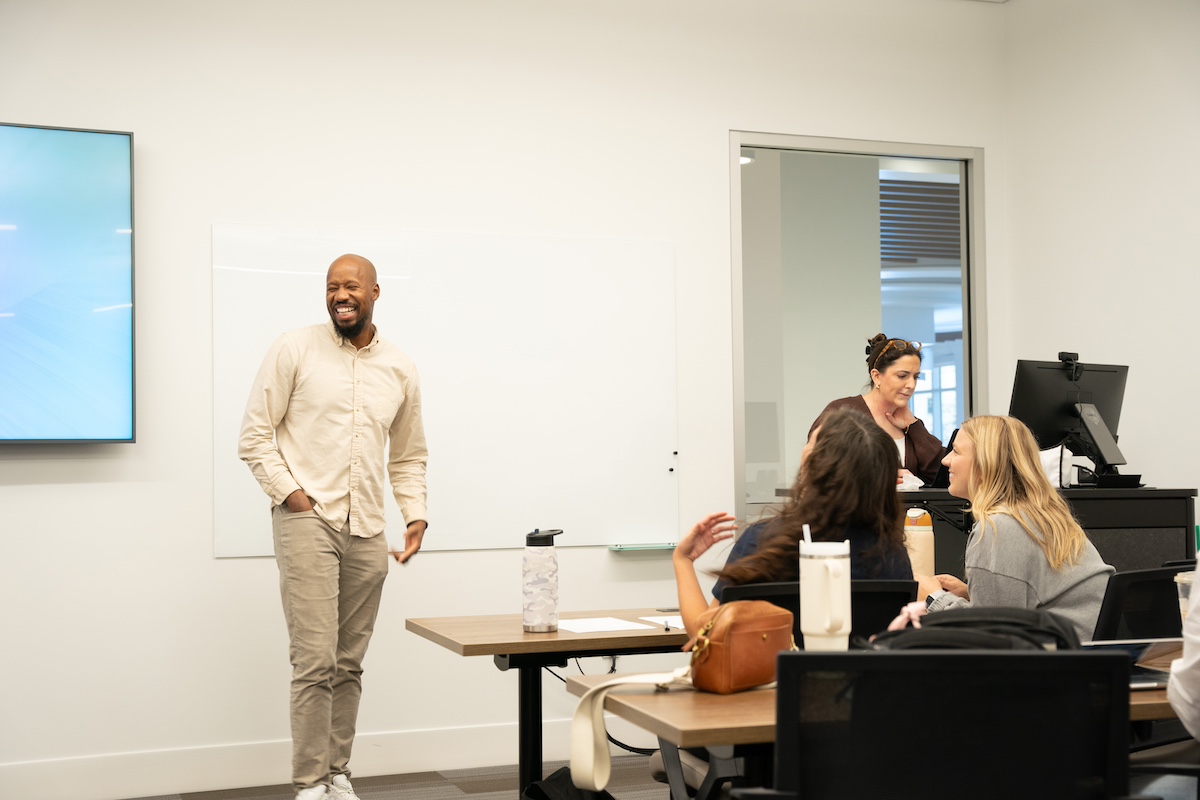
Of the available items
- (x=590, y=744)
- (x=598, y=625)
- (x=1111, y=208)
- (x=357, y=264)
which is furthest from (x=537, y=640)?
(x=1111, y=208)

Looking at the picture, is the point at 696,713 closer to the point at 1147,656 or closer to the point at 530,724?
the point at 1147,656

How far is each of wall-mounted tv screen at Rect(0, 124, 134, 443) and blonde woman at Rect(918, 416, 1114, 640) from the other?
3.04 meters

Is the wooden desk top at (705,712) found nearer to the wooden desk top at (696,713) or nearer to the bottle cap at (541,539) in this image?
the wooden desk top at (696,713)

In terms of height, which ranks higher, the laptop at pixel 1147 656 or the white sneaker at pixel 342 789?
the laptop at pixel 1147 656

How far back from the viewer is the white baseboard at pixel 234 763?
4121mm

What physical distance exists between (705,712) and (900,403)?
10.4ft

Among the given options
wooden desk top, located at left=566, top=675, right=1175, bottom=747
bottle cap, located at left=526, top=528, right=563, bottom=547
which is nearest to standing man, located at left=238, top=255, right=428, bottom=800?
bottle cap, located at left=526, top=528, right=563, bottom=547

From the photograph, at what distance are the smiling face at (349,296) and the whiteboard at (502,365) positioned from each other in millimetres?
804

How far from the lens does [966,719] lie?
1317 mm

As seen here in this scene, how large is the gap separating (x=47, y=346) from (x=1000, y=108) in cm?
450

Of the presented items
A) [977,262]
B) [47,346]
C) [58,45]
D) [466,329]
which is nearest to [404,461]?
[466,329]

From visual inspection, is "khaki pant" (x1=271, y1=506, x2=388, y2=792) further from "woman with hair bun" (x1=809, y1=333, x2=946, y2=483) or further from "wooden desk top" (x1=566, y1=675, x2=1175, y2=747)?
"woman with hair bun" (x1=809, y1=333, x2=946, y2=483)

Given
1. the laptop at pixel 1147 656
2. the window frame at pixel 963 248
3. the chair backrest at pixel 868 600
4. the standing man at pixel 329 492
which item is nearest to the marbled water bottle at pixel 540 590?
the chair backrest at pixel 868 600

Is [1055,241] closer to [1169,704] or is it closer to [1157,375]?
[1157,375]
